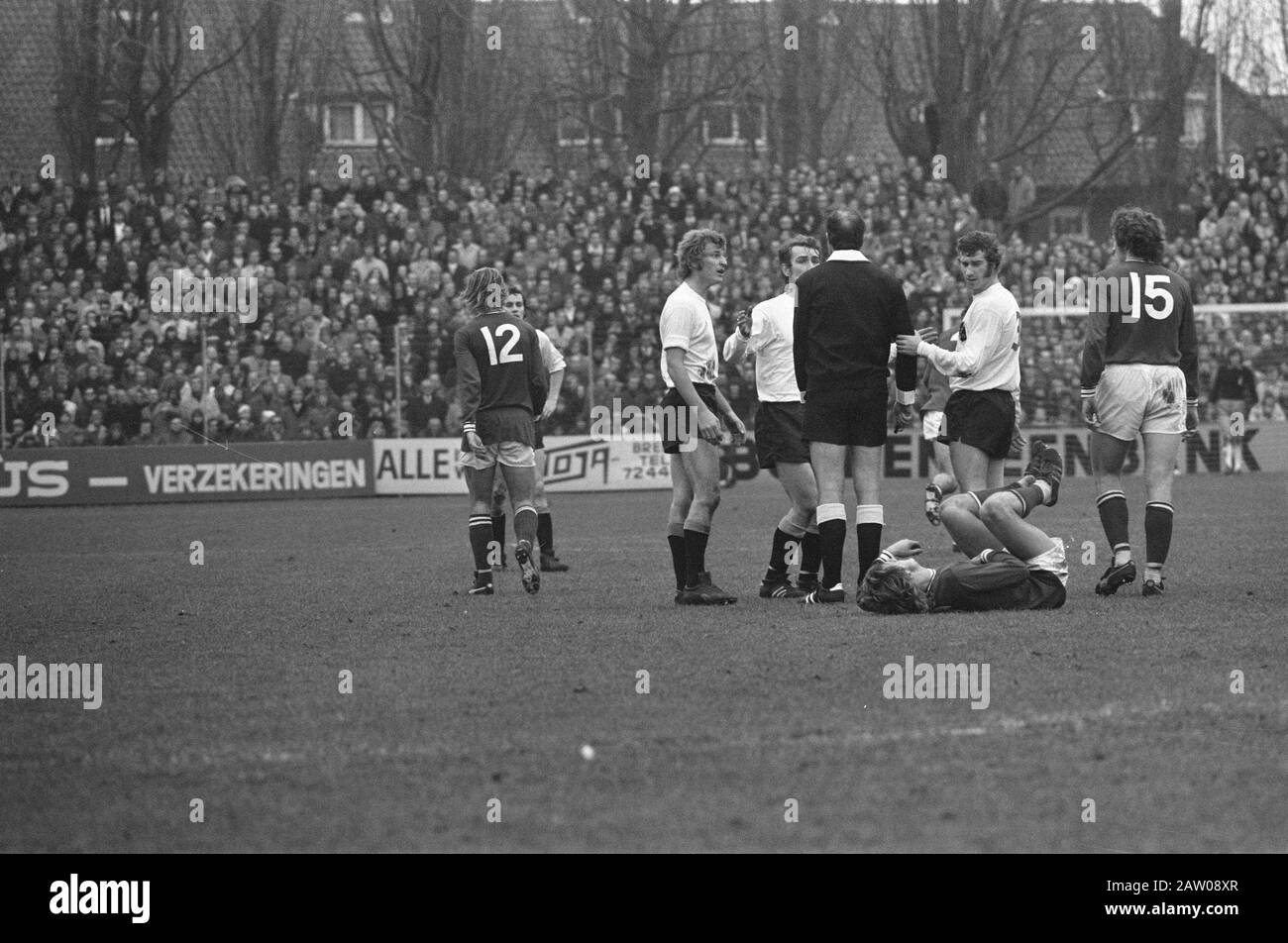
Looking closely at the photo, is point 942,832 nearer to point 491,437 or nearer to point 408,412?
point 491,437

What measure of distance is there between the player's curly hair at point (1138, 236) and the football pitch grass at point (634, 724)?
190 centimetres

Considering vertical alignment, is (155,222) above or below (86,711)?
above

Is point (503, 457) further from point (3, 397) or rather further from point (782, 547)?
point (3, 397)

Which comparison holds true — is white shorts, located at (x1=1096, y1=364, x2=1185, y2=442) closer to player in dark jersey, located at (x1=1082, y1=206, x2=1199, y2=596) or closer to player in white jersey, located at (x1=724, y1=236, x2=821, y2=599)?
player in dark jersey, located at (x1=1082, y1=206, x2=1199, y2=596)

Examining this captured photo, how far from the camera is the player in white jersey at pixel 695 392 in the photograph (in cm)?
1022

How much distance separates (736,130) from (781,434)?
93.9ft

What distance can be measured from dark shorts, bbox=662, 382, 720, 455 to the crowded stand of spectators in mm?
16057

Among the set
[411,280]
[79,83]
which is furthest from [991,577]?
[79,83]

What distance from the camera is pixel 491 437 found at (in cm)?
1141

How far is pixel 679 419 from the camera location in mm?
10234

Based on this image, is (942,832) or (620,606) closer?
(942,832)

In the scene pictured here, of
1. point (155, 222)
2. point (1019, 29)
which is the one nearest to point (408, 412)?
point (155, 222)

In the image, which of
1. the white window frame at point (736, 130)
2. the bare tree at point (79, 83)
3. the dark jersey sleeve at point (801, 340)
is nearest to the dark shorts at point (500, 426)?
the dark jersey sleeve at point (801, 340)

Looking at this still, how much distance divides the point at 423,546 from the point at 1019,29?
25.9m
